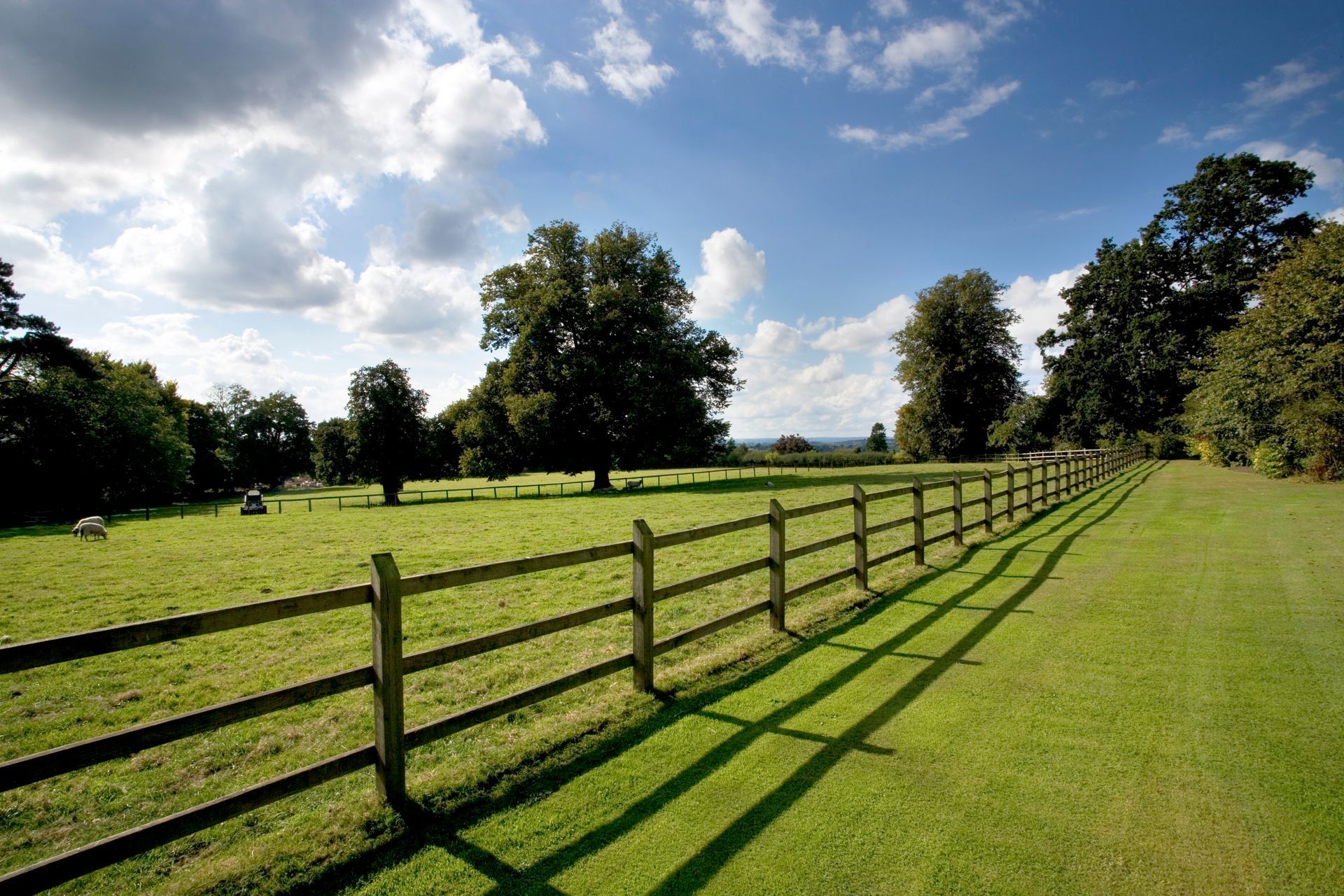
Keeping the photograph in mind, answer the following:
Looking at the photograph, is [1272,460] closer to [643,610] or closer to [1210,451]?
[1210,451]

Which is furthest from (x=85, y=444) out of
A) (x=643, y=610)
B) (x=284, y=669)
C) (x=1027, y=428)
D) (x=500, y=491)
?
(x=1027, y=428)

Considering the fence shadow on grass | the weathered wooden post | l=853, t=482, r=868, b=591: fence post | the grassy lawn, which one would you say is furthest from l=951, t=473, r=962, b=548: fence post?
the grassy lawn

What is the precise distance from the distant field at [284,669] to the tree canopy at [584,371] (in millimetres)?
16863

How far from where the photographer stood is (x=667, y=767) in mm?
Answer: 3965

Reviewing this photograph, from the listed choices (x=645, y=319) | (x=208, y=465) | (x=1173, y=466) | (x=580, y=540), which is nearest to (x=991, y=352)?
(x=1173, y=466)

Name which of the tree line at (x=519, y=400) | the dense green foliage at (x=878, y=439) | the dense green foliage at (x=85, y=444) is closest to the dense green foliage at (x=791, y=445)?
the dense green foliage at (x=878, y=439)

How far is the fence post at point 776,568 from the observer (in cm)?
664

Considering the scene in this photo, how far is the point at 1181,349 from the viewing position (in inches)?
1752

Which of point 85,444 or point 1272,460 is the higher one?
point 85,444

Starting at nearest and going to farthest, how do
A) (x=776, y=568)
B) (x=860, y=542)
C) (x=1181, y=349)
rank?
1. (x=776, y=568)
2. (x=860, y=542)
3. (x=1181, y=349)

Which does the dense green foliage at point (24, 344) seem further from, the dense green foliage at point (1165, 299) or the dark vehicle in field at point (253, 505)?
the dense green foliage at point (1165, 299)

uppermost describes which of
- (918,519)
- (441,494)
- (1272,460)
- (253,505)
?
(1272,460)

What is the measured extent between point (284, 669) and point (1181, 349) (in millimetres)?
56509

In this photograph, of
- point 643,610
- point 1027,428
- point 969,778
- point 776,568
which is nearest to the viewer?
point 969,778
